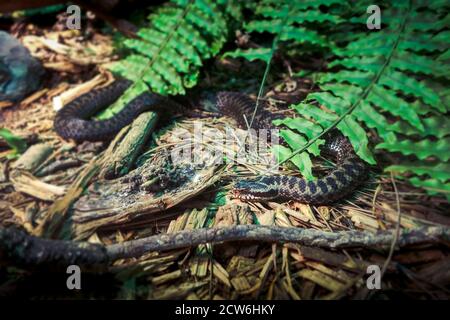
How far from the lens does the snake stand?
2.54 meters

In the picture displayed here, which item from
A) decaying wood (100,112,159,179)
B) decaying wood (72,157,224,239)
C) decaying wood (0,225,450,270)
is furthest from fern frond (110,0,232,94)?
decaying wood (0,225,450,270)

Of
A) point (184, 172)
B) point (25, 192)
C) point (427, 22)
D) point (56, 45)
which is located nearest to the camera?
point (25, 192)

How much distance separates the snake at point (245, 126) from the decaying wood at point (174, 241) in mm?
311

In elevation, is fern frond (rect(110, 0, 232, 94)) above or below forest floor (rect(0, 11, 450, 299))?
above

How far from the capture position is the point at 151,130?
2.94m

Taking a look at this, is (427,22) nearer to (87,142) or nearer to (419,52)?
(419,52)

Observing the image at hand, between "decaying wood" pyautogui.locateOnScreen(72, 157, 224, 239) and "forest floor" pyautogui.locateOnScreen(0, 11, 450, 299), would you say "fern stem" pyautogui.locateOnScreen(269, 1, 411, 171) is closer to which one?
"forest floor" pyautogui.locateOnScreen(0, 11, 450, 299)

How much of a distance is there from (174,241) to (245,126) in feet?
3.82

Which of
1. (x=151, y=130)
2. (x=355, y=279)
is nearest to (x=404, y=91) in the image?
(x=355, y=279)

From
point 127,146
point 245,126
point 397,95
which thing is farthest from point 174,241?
point 397,95

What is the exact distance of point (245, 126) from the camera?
303 centimetres

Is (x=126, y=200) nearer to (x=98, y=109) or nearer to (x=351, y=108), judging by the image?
(x=351, y=108)
